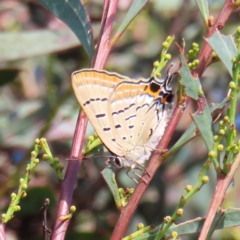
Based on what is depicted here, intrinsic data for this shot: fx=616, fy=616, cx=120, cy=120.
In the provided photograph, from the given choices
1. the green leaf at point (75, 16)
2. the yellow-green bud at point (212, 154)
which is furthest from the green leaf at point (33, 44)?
the yellow-green bud at point (212, 154)

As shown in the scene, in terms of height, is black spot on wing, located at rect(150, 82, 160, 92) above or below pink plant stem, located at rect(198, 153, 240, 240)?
above

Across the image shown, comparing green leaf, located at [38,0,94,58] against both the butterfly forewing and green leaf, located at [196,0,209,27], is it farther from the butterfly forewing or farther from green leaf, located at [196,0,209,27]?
green leaf, located at [196,0,209,27]

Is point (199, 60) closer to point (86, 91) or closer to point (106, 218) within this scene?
point (86, 91)

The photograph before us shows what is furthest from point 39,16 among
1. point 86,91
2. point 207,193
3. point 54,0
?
point 86,91

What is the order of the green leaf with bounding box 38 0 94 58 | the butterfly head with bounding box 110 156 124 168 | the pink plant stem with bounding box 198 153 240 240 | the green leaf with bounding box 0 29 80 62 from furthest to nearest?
1. the green leaf with bounding box 0 29 80 62
2. the butterfly head with bounding box 110 156 124 168
3. the green leaf with bounding box 38 0 94 58
4. the pink plant stem with bounding box 198 153 240 240

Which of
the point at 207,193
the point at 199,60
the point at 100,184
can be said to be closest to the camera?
the point at 199,60

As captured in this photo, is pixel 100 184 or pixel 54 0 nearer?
pixel 54 0

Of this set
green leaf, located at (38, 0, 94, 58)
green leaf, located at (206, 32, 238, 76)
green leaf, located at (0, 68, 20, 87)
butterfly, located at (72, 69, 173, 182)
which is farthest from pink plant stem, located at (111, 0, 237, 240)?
green leaf, located at (0, 68, 20, 87)
